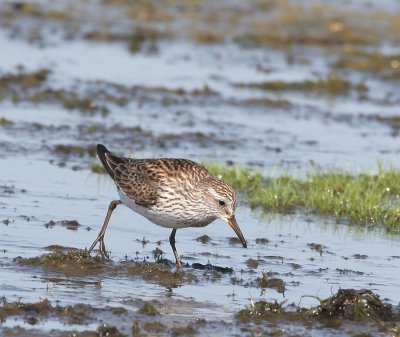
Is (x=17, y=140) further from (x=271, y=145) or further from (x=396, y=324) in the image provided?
(x=396, y=324)

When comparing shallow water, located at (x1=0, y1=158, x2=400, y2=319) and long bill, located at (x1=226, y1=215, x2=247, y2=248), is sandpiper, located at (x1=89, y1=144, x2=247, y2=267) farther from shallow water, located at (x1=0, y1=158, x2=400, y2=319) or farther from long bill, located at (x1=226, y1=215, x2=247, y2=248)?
shallow water, located at (x1=0, y1=158, x2=400, y2=319)

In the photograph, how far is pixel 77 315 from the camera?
28.3 ft

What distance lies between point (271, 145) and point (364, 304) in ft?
26.0

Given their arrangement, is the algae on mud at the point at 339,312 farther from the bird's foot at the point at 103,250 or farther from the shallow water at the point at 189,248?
the bird's foot at the point at 103,250

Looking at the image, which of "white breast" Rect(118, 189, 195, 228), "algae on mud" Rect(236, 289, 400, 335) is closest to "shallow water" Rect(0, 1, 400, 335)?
"algae on mud" Rect(236, 289, 400, 335)

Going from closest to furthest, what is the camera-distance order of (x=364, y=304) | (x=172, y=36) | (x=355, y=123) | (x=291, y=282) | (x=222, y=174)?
(x=364, y=304) < (x=291, y=282) < (x=222, y=174) < (x=355, y=123) < (x=172, y=36)

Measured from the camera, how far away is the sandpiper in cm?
1075

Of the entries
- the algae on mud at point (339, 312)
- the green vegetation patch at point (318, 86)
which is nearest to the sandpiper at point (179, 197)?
the algae on mud at point (339, 312)

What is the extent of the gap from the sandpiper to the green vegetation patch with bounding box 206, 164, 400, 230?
2.48m

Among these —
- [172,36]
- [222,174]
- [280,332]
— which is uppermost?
[172,36]

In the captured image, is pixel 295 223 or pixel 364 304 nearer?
pixel 364 304

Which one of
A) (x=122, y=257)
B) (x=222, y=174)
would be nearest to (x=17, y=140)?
(x=222, y=174)

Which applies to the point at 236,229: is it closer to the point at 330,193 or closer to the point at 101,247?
the point at 101,247

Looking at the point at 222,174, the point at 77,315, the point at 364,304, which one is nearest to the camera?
the point at 77,315
